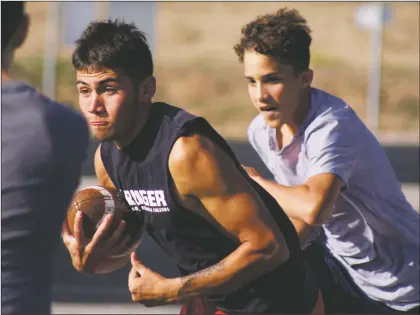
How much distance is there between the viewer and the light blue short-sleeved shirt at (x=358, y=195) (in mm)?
5695

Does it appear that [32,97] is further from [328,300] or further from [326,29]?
[326,29]

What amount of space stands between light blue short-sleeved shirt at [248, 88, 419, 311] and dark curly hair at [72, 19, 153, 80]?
41.0 inches

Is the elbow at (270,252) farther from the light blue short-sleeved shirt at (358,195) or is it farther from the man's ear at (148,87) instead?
the light blue short-sleeved shirt at (358,195)

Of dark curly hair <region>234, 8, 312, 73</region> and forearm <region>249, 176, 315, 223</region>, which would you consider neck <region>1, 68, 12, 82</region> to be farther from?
dark curly hair <region>234, 8, 312, 73</region>

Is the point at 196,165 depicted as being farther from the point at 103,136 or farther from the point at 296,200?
the point at 296,200

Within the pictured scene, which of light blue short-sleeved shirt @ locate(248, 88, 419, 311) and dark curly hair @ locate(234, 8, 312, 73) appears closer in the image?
light blue short-sleeved shirt @ locate(248, 88, 419, 311)

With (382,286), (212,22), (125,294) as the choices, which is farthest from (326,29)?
(382,286)

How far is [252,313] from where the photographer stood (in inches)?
199

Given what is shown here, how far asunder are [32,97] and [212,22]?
5211 centimetres

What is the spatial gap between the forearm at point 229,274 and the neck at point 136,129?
597 millimetres

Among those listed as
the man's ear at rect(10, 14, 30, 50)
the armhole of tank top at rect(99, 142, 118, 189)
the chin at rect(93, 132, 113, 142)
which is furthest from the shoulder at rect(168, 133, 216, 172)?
the man's ear at rect(10, 14, 30, 50)

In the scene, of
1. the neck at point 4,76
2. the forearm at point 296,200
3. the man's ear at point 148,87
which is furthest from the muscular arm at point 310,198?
the neck at point 4,76

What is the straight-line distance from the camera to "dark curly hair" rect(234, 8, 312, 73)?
5812 millimetres

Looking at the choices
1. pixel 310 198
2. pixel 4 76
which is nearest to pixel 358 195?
pixel 310 198
